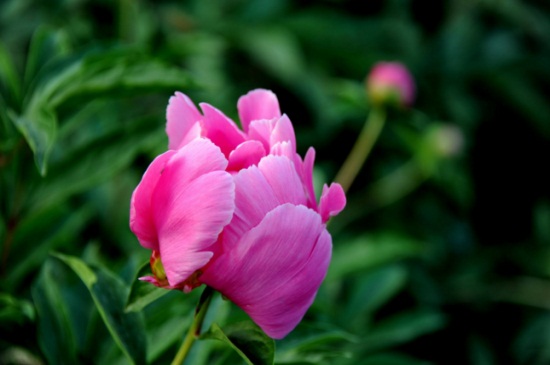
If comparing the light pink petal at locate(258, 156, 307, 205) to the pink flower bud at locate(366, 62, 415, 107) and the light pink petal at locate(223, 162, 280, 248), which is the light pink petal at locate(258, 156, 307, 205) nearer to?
the light pink petal at locate(223, 162, 280, 248)

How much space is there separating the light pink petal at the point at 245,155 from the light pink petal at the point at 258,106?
0.06m

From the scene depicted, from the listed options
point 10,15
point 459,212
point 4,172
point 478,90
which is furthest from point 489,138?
point 4,172

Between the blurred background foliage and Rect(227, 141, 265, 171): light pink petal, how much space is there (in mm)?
94

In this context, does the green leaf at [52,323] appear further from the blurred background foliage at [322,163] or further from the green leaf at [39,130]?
the green leaf at [39,130]

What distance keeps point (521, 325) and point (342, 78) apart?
2.69 ft

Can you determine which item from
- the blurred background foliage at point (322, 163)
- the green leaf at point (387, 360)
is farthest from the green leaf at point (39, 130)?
the green leaf at point (387, 360)

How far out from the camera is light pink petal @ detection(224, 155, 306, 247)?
44 cm

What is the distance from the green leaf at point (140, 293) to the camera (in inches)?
19.1

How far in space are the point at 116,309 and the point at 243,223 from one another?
0.15 meters

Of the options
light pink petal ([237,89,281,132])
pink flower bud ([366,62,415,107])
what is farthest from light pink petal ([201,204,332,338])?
pink flower bud ([366,62,415,107])

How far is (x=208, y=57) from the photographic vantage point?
163 cm

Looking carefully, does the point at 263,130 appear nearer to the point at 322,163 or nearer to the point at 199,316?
the point at 199,316

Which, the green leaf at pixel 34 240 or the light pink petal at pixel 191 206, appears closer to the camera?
the light pink petal at pixel 191 206

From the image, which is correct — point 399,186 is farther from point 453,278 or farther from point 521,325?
point 521,325
